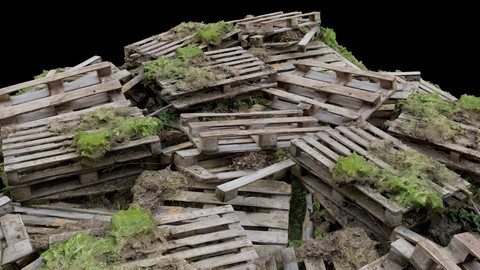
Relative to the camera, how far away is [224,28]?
8.88 meters

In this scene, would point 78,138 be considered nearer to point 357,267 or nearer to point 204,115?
point 204,115

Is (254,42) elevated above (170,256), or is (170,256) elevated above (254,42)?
(254,42)

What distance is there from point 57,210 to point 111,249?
1508 mm

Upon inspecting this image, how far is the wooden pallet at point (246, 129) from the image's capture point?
6602 mm

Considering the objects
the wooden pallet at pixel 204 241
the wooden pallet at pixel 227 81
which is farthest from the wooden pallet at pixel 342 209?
the wooden pallet at pixel 227 81

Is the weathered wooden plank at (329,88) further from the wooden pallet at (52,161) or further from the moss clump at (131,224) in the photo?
the moss clump at (131,224)

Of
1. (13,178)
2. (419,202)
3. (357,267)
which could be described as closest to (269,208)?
(357,267)

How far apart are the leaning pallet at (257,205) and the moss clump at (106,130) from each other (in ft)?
2.63

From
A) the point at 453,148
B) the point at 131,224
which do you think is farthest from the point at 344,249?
the point at 131,224

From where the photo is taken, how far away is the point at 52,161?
6023mm

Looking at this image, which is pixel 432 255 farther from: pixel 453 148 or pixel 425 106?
pixel 425 106

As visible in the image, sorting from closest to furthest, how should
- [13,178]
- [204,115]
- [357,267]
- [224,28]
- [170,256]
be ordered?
[170,256]
[357,267]
[13,178]
[204,115]
[224,28]

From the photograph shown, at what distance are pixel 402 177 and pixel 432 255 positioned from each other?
116cm

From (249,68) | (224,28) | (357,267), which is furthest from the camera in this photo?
(224,28)
